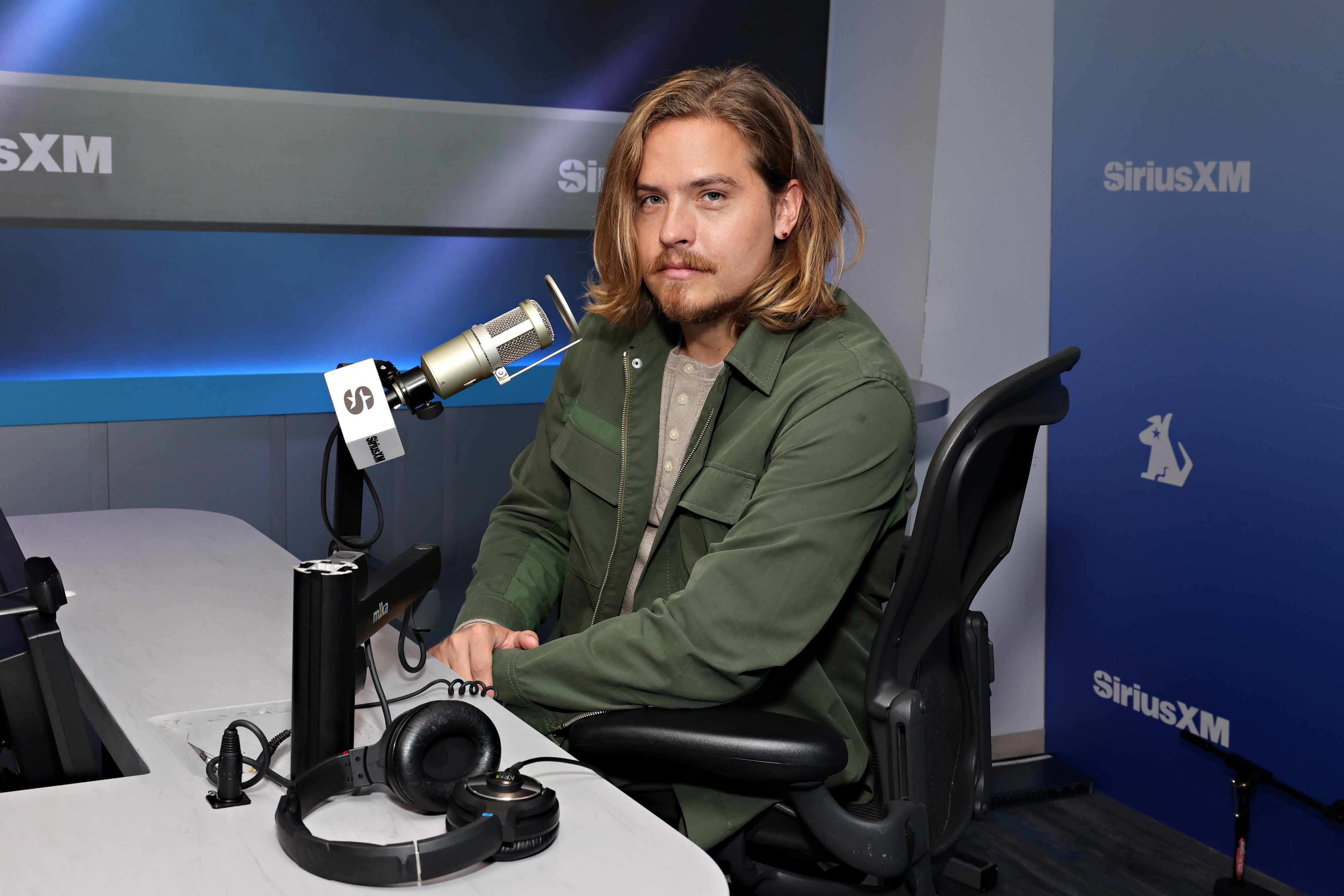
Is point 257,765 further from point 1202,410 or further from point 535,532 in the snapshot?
point 1202,410

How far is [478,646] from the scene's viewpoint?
1595mm

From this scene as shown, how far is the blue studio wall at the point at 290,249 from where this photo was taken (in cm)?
254

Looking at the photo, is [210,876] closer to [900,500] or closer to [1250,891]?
[900,500]

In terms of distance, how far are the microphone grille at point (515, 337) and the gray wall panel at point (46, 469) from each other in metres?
1.69

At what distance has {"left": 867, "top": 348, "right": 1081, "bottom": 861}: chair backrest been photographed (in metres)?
1.24

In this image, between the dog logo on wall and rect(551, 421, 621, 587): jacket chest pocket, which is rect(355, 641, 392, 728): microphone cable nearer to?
A: rect(551, 421, 621, 587): jacket chest pocket

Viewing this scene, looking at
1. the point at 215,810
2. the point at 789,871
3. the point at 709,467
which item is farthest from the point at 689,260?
the point at 215,810

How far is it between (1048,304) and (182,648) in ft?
7.08

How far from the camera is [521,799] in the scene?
0.94 metres

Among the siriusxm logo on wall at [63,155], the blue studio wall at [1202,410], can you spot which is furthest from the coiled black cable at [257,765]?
the blue studio wall at [1202,410]

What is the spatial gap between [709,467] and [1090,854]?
1.60 meters

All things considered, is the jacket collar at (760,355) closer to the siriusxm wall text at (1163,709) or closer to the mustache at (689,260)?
the mustache at (689,260)

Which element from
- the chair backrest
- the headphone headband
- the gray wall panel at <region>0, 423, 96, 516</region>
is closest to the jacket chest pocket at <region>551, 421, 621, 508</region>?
the chair backrest

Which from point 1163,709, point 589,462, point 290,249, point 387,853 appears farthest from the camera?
point 290,249
